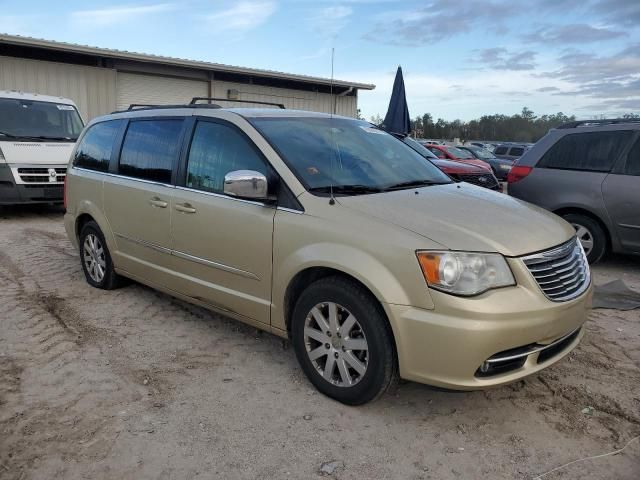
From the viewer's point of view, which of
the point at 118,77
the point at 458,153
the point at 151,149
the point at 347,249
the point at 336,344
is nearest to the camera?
the point at 347,249

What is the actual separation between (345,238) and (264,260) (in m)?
0.69

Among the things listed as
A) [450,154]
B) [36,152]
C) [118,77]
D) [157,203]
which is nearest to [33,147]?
[36,152]

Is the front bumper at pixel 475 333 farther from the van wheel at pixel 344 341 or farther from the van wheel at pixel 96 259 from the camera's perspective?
the van wheel at pixel 96 259

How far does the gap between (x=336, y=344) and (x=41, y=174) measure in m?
8.41

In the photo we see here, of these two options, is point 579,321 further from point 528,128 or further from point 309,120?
point 528,128

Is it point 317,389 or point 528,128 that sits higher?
point 528,128

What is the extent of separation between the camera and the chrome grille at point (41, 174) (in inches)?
376

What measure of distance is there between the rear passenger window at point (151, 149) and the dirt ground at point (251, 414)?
127 centimetres

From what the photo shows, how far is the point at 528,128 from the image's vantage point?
60.8 m

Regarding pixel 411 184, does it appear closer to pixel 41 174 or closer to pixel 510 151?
pixel 41 174

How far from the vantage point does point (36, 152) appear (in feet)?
31.9

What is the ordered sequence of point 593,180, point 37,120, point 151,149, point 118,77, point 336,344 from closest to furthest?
1. point 336,344
2. point 151,149
3. point 593,180
4. point 37,120
5. point 118,77

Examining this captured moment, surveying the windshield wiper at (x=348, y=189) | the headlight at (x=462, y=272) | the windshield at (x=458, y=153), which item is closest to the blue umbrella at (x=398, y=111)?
the windshield at (x=458, y=153)

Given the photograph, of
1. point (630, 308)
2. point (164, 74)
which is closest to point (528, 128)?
point (164, 74)
